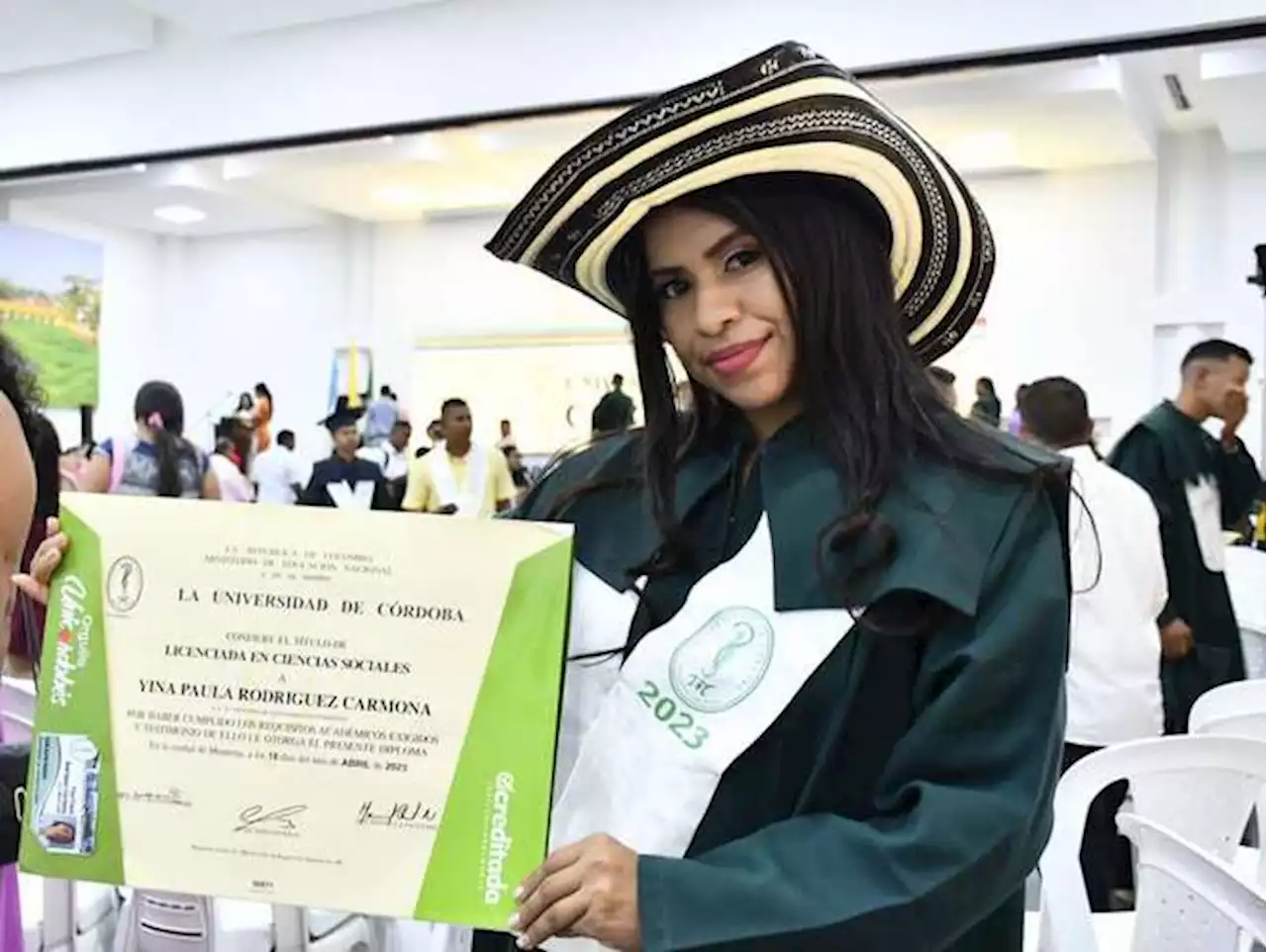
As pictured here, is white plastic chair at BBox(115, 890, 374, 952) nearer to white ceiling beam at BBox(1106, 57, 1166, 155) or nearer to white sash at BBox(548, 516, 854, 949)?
white sash at BBox(548, 516, 854, 949)

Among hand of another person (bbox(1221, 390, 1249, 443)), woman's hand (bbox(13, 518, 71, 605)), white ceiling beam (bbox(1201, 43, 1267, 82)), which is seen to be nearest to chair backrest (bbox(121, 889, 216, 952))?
woman's hand (bbox(13, 518, 71, 605))

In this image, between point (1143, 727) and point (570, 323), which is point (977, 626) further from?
point (570, 323)

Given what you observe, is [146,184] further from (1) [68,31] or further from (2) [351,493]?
(2) [351,493]

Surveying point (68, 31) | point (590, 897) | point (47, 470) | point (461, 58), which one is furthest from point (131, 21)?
point (590, 897)

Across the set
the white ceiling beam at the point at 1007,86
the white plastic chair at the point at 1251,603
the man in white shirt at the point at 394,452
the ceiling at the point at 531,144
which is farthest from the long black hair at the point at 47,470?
the man in white shirt at the point at 394,452

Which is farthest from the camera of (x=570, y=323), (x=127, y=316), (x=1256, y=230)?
(x=127, y=316)

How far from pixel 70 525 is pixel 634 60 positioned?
4901 millimetres

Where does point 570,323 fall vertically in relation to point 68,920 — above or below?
above

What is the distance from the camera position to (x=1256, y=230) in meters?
8.64

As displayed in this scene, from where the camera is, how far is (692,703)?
1.00 meters

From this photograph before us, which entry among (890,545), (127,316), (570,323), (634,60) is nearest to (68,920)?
(890,545)

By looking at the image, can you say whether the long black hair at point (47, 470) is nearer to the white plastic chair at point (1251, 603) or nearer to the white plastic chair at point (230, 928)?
the white plastic chair at point (230, 928)

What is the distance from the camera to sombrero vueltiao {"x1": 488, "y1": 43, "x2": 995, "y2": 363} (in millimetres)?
1010
